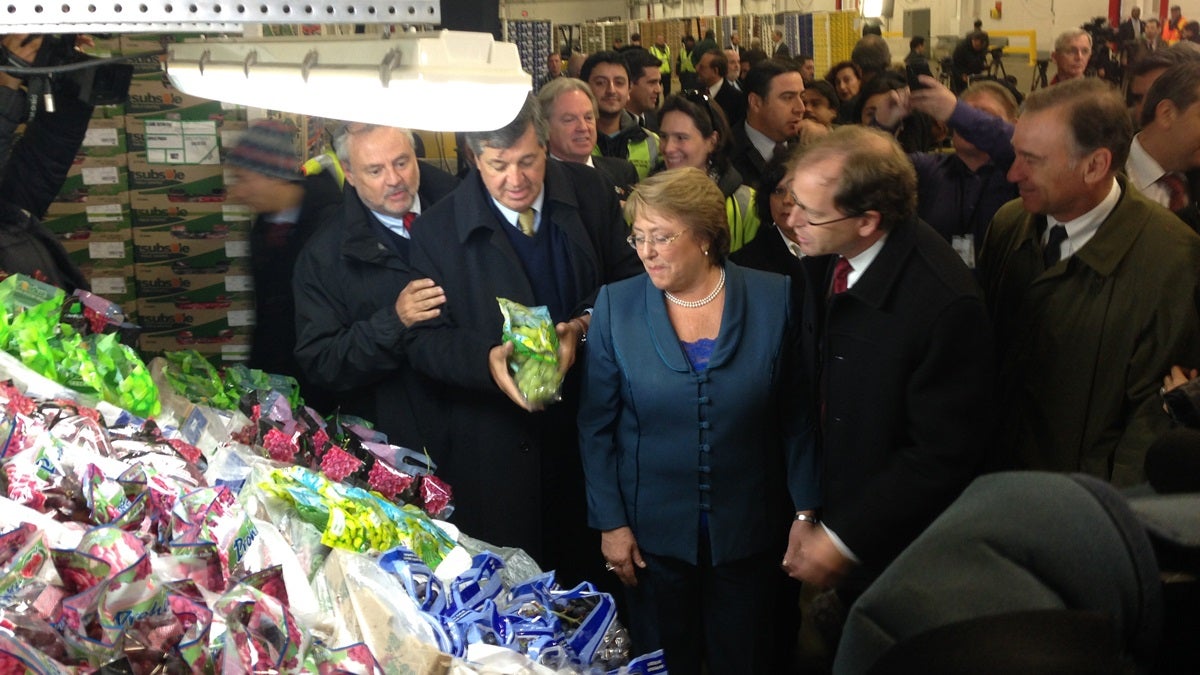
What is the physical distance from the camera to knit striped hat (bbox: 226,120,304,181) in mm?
3461

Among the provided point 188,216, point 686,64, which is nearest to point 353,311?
point 188,216

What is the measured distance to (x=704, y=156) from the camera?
13.8 ft

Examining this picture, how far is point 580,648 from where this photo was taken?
2.08 metres

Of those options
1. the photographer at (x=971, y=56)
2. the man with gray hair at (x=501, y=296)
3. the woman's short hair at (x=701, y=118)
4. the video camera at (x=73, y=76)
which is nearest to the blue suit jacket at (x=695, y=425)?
the man with gray hair at (x=501, y=296)

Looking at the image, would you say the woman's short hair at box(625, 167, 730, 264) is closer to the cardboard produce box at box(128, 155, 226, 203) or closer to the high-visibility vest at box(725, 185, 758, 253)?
the high-visibility vest at box(725, 185, 758, 253)

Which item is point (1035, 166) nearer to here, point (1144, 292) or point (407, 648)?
point (1144, 292)

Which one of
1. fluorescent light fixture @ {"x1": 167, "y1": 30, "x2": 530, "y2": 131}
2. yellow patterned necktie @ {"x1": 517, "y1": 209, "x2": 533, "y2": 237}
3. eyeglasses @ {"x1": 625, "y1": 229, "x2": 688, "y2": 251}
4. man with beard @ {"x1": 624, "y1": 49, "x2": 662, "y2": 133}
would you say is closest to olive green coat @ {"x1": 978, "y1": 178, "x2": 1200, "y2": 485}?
eyeglasses @ {"x1": 625, "y1": 229, "x2": 688, "y2": 251}

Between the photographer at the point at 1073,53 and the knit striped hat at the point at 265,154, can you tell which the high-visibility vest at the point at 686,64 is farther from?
the knit striped hat at the point at 265,154

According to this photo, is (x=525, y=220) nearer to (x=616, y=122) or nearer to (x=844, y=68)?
(x=616, y=122)

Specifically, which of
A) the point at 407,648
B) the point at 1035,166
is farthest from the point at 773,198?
the point at 407,648

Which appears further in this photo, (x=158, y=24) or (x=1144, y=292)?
(x=1144, y=292)

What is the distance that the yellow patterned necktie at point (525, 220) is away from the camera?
311cm

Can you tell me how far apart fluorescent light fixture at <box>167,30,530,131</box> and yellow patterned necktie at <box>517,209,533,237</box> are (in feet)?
4.19

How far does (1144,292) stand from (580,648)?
1.53 meters
